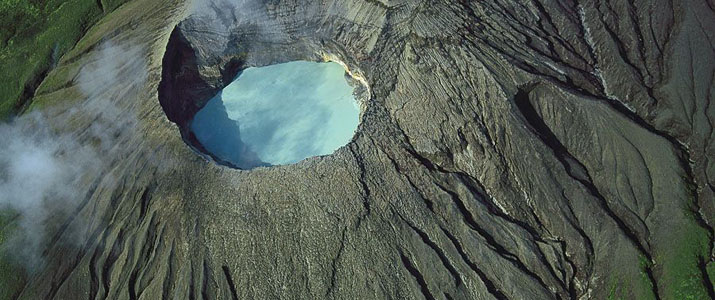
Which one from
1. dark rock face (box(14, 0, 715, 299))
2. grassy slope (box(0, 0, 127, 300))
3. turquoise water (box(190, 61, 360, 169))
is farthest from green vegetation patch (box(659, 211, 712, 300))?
grassy slope (box(0, 0, 127, 300))

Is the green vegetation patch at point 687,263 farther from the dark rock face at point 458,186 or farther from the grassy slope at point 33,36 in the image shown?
the grassy slope at point 33,36

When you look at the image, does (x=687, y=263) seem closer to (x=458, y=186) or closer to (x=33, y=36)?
(x=458, y=186)

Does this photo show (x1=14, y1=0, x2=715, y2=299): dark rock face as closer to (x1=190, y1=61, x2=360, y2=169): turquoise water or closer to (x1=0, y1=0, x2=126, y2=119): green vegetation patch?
(x1=190, y1=61, x2=360, y2=169): turquoise water

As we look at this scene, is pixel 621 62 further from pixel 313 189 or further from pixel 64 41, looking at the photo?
pixel 64 41

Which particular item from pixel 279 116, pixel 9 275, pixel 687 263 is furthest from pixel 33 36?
pixel 687 263

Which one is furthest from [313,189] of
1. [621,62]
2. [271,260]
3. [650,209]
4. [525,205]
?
[621,62]
